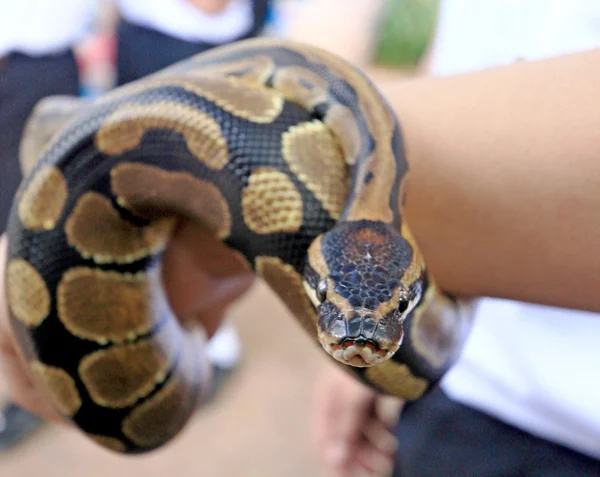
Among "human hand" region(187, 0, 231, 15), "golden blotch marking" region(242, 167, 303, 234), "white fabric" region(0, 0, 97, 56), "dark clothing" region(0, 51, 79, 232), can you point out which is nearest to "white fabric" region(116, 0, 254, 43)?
"human hand" region(187, 0, 231, 15)

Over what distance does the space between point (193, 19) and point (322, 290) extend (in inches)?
75.9

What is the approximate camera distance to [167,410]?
1081mm

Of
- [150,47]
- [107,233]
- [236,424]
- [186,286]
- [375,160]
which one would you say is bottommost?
[236,424]

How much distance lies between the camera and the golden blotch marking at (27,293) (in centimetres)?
96

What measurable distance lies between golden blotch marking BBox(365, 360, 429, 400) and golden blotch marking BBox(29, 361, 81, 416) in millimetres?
513

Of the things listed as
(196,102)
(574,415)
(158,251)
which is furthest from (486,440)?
(196,102)

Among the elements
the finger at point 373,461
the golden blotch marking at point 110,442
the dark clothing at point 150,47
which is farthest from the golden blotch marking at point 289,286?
the dark clothing at point 150,47

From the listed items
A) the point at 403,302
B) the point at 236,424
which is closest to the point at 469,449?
the point at 403,302

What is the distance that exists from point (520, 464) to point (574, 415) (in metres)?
0.18

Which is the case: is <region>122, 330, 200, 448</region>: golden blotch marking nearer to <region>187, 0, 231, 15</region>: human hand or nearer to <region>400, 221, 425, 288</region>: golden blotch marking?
<region>400, 221, 425, 288</region>: golden blotch marking

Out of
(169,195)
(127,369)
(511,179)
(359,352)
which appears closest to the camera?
(359,352)

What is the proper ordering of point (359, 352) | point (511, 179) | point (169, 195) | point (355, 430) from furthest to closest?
point (355, 430), point (169, 195), point (511, 179), point (359, 352)

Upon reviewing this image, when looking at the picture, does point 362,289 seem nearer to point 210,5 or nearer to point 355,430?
point 355,430

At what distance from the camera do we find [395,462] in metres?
1.30
